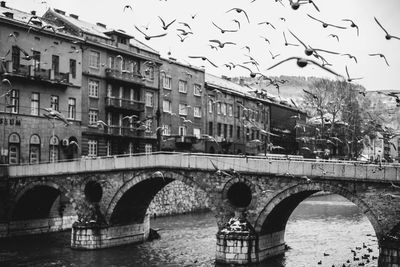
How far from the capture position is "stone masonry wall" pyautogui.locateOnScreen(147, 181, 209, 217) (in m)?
46.4

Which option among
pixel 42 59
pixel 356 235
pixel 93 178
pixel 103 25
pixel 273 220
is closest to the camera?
pixel 273 220

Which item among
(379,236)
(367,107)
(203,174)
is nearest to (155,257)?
(203,174)

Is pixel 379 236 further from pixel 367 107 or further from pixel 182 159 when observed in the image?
pixel 367 107

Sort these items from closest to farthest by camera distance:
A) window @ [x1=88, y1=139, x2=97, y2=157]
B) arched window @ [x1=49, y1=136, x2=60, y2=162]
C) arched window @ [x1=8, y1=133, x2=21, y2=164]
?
Answer: arched window @ [x1=8, y1=133, x2=21, y2=164] → arched window @ [x1=49, y1=136, x2=60, y2=162] → window @ [x1=88, y1=139, x2=97, y2=157]

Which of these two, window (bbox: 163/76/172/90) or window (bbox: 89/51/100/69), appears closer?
window (bbox: 89/51/100/69)

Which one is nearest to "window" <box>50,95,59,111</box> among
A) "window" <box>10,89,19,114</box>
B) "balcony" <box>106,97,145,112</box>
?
"window" <box>10,89,19,114</box>

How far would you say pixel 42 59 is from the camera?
41281mm

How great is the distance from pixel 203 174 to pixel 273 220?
461 cm

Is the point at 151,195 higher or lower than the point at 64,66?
lower

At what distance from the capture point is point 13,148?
39.2 metres

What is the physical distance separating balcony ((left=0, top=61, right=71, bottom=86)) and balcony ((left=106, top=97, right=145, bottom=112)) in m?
4.66

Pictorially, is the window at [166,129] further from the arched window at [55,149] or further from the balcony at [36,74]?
the balcony at [36,74]

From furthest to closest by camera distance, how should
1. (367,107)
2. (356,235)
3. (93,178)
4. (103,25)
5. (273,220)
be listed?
(367,107)
(103,25)
(356,235)
(93,178)
(273,220)

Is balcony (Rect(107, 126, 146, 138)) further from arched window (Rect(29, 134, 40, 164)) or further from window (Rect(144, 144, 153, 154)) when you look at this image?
arched window (Rect(29, 134, 40, 164))
